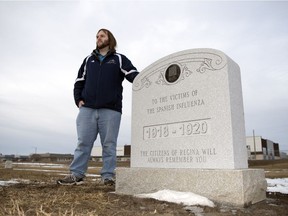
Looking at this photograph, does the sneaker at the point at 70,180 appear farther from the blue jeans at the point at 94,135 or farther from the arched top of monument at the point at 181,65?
the arched top of monument at the point at 181,65

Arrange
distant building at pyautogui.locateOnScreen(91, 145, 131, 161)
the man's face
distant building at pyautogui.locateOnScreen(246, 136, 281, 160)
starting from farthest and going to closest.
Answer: distant building at pyautogui.locateOnScreen(91, 145, 131, 161) < distant building at pyautogui.locateOnScreen(246, 136, 281, 160) < the man's face

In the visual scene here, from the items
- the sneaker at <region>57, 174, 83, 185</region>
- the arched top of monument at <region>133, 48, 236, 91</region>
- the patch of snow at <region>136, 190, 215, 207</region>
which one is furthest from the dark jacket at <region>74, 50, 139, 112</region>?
the patch of snow at <region>136, 190, 215, 207</region>

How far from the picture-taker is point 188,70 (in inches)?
123

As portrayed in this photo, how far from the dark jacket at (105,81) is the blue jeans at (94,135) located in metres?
0.11

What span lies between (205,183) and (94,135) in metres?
1.86

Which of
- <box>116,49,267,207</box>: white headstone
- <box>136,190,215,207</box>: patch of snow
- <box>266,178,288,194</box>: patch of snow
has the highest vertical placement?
<box>116,49,267,207</box>: white headstone

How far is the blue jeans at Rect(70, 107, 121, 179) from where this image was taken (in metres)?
3.79

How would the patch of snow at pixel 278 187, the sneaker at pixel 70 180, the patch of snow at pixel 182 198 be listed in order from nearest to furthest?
the patch of snow at pixel 182 198 < the sneaker at pixel 70 180 < the patch of snow at pixel 278 187

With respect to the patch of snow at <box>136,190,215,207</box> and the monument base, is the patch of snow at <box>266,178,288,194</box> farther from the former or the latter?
the patch of snow at <box>136,190,215,207</box>

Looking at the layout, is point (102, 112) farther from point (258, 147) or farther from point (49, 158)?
point (49, 158)

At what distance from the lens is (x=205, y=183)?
260cm

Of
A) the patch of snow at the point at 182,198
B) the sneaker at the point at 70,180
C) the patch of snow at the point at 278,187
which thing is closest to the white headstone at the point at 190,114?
the patch of snow at the point at 182,198

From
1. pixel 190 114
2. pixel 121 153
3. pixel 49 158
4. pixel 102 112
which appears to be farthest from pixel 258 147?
pixel 49 158

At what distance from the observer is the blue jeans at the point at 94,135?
379 cm
